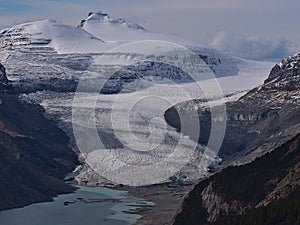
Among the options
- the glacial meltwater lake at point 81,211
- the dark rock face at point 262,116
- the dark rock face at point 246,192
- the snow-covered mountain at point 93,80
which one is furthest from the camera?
the dark rock face at point 262,116

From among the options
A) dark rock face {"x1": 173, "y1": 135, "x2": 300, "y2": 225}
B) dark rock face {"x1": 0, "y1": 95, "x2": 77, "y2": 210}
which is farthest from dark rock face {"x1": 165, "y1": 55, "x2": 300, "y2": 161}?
dark rock face {"x1": 173, "y1": 135, "x2": 300, "y2": 225}

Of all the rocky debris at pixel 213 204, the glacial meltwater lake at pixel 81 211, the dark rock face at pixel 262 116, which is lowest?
the glacial meltwater lake at pixel 81 211

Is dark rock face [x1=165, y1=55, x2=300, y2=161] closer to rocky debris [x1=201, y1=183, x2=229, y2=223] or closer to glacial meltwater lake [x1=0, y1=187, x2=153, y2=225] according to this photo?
glacial meltwater lake [x1=0, y1=187, x2=153, y2=225]

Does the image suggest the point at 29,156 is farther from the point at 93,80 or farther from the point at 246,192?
the point at 93,80

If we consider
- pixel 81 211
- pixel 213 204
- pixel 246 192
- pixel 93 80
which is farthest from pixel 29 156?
pixel 93 80

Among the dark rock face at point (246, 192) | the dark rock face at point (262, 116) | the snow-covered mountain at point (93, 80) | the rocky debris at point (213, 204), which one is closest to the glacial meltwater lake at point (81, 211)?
the snow-covered mountain at point (93, 80)

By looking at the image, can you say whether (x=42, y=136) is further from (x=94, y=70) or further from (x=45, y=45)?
(x=45, y=45)

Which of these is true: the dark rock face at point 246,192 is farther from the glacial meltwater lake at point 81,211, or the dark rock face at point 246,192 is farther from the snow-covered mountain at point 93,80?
the snow-covered mountain at point 93,80
